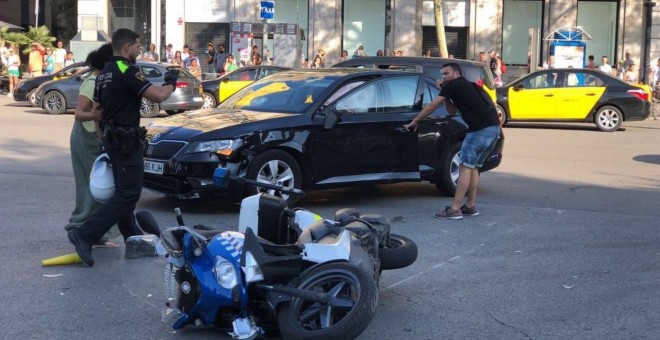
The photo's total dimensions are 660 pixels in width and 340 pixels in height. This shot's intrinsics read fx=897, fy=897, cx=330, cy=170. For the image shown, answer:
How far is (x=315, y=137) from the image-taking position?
9.52 metres

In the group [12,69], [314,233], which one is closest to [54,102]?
[12,69]

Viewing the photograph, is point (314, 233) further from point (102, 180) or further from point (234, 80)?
point (234, 80)

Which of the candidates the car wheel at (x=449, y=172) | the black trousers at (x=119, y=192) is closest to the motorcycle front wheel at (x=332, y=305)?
the black trousers at (x=119, y=192)

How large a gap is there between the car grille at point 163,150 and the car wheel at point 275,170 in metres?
0.76

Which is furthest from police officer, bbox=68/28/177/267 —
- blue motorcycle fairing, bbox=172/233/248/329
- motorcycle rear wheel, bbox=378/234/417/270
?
motorcycle rear wheel, bbox=378/234/417/270

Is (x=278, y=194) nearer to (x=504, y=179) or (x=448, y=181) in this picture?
(x=448, y=181)

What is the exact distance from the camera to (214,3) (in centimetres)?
3525

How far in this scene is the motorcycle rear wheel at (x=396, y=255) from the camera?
594 cm

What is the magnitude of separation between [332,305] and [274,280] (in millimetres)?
419

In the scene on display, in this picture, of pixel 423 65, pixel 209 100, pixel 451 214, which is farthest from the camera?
pixel 209 100

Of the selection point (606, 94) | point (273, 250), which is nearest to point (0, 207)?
point (273, 250)

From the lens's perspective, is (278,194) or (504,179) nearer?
(278,194)

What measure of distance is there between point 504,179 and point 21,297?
798cm

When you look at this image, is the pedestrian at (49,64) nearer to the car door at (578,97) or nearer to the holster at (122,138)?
the car door at (578,97)
